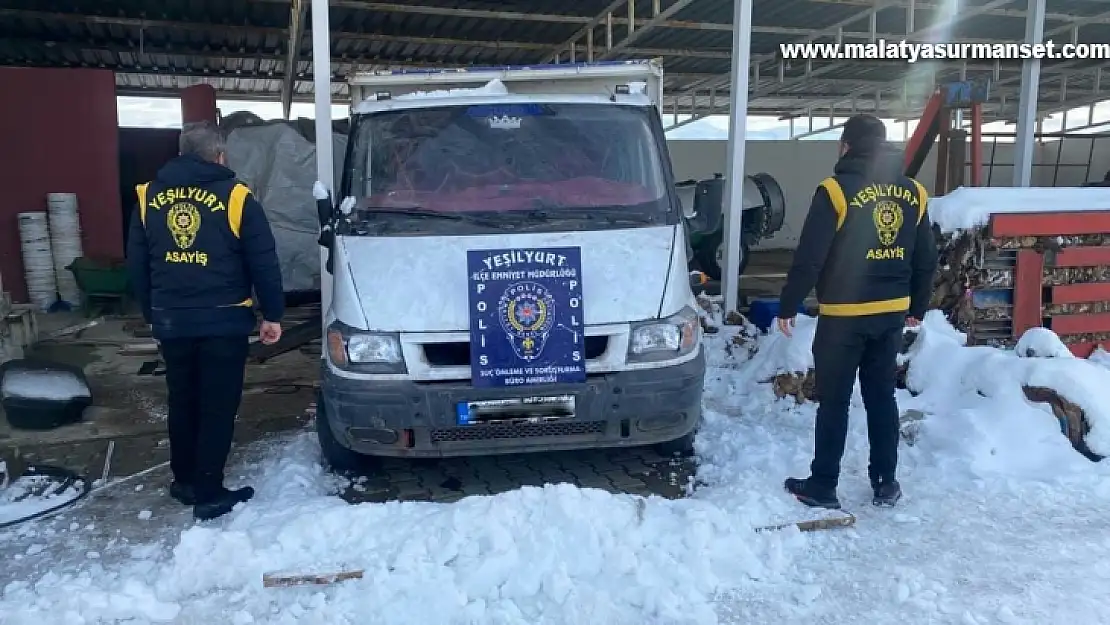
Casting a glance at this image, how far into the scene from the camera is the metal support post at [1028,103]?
8.77m

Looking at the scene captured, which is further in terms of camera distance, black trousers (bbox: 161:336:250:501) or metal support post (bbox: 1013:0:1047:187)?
metal support post (bbox: 1013:0:1047:187)

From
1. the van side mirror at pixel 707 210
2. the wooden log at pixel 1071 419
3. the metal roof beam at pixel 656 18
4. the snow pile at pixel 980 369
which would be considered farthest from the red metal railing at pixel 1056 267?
the metal roof beam at pixel 656 18

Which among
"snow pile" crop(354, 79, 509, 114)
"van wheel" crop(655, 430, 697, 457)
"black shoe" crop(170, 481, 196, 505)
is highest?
"snow pile" crop(354, 79, 509, 114)

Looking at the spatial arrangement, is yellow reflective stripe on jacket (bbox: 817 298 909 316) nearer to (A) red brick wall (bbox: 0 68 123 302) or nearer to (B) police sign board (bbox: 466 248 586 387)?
(B) police sign board (bbox: 466 248 586 387)

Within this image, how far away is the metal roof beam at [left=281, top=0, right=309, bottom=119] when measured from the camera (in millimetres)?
9463

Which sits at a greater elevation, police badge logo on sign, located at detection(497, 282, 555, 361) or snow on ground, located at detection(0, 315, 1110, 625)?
police badge logo on sign, located at detection(497, 282, 555, 361)

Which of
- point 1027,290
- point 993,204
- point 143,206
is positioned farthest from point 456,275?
point 1027,290

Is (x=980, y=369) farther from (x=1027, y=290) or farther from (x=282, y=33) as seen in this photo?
(x=282, y=33)

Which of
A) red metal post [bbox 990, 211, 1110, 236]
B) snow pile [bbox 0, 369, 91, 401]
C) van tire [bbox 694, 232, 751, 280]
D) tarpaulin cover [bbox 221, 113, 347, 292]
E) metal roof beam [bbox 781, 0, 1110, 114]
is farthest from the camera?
metal roof beam [bbox 781, 0, 1110, 114]

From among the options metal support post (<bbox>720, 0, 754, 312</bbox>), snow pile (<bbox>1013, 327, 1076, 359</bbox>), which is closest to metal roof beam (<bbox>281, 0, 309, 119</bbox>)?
metal support post (<bbox>720, 0, 754, 312</bbox>)

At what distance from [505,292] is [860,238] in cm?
174

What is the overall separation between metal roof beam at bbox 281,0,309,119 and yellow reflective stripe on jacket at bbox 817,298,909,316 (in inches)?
301

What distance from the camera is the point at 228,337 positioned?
13.0ft

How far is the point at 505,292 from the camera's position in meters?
3.92
